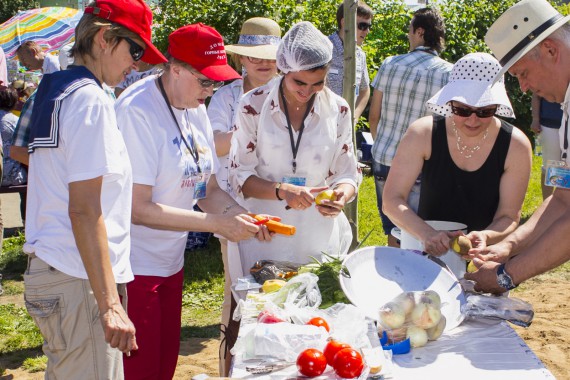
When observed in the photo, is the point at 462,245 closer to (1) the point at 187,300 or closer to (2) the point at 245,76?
(2) the point at 245,76

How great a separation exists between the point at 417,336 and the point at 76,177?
1217 mm

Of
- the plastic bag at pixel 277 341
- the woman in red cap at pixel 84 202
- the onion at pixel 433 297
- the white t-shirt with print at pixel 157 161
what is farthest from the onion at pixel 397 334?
the white t-shirt with print at pixel 157 161

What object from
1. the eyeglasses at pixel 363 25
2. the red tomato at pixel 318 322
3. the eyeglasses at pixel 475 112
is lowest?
the red tomato at pixel 318 322

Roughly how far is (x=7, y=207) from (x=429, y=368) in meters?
7.98

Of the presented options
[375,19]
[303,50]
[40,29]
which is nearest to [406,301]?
[303,50]

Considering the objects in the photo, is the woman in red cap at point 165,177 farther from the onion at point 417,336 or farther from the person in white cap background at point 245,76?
the person in white cap background at point 245,76

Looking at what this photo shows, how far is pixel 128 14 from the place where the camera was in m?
2.30

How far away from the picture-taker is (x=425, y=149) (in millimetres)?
3256

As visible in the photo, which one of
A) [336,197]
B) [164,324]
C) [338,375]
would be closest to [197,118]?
[336,197]

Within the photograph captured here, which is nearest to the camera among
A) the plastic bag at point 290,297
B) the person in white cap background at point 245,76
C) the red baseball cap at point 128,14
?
the red baseball cap at point 128,14

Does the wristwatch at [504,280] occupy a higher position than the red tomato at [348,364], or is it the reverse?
the wristwatch at [504,280]

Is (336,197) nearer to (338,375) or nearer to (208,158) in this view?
(208,158)

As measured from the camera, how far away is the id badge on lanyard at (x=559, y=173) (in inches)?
109

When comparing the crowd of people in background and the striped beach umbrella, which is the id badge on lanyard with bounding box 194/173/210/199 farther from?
the striped beach umbrella
